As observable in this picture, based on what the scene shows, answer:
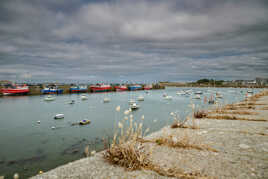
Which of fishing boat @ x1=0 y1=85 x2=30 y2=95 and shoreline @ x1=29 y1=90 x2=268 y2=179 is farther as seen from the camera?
fishing boat @ x1=0 y1=85 x2=30 y2=95

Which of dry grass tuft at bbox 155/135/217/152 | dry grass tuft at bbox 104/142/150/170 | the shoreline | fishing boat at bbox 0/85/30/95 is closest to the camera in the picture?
the shoreline

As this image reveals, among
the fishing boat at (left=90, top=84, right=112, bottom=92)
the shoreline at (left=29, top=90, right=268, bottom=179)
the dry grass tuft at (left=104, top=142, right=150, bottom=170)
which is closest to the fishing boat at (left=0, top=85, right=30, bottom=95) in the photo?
the fishing boat at (left=90, top=84, right=112, bottom=92)

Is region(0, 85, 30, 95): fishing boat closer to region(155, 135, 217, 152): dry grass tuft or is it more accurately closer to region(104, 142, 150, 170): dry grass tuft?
region(104, 142, 150, 170): dry grass tuft

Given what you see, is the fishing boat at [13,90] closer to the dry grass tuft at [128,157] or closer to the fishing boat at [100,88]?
the fishing boat at [100,88]

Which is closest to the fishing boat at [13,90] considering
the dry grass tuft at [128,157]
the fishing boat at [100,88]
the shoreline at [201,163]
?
the fishing boat at [100,88]

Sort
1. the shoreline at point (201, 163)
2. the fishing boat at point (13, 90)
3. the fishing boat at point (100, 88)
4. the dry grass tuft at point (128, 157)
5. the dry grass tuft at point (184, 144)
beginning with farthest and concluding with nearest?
the fishing boat at point (100, 88) → the fishing boat at point (13, 90) → the dry grass tuft at point (184, 144) → the dry grass tuft at point (128, 157) → the shoreline at point (201, 163)

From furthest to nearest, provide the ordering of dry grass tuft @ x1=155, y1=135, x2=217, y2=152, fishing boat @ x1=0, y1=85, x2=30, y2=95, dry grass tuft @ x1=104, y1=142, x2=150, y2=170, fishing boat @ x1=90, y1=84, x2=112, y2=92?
fishing boat @ x1=90, y1=84, x2=112, y2=92 < fishing boat @ x1=0, y1=85, x2=30, y2=95 < dry grass tuft @ x1=155, y1=135, x2=217, y2=152 < dry grass tuft @ x1=104, y1=142, x2=150, y2=170

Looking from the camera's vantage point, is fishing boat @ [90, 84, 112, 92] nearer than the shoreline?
No

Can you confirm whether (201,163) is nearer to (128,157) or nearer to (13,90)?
(128,157)

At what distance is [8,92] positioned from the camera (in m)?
67.2

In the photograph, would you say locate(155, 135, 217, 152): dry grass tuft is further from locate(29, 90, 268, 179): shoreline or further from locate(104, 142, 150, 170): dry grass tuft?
locate(104, 142, 150, 170): dry grass tuft

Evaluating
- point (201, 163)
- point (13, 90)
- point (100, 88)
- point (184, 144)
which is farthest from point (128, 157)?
point (100, 88)

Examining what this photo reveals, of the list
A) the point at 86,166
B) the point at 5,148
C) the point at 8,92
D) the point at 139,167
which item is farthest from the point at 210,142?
the point at 8,92

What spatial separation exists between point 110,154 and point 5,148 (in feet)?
45.8
